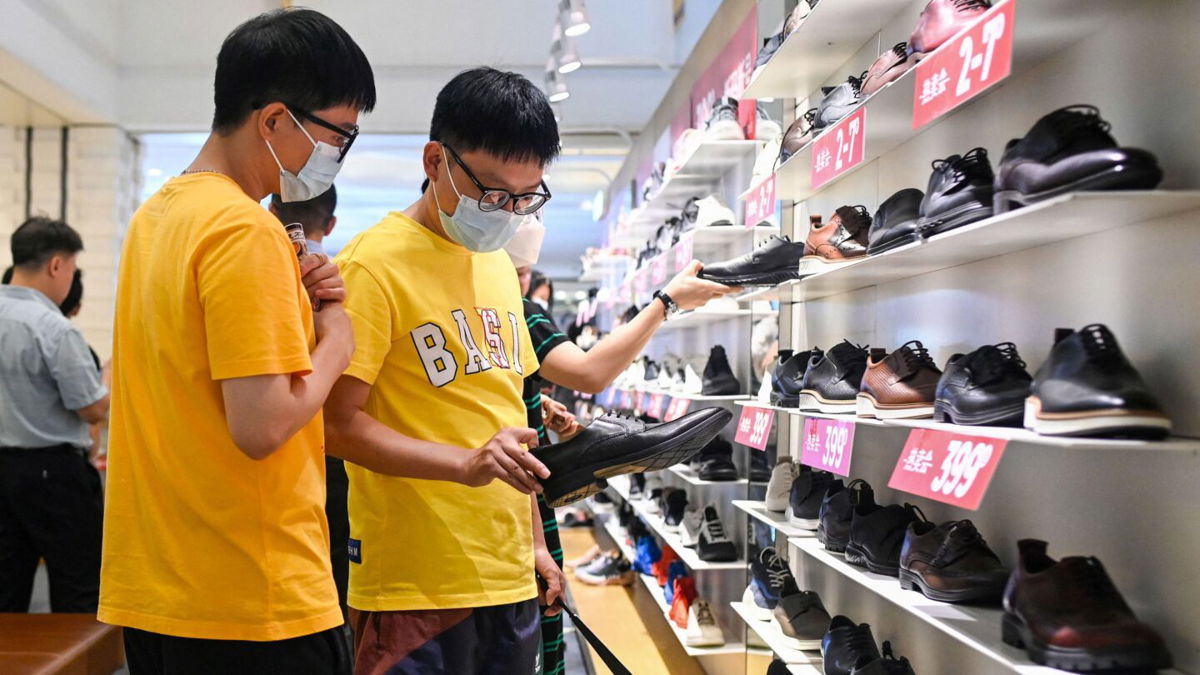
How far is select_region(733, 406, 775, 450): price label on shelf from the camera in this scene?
10.1ft

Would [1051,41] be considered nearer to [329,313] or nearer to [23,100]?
[329,313]

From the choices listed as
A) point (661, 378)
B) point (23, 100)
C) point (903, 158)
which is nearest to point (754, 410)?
point (903, 158)

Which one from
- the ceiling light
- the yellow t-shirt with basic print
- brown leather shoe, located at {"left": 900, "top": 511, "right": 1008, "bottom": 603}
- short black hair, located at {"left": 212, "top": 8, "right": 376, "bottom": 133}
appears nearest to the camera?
short black hair, located at {"left": 212, "top": 8, "right": 376, "bottom": 133}

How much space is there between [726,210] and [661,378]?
1392mm

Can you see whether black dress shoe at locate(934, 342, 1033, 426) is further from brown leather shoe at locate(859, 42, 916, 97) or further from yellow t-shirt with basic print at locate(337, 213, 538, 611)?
yellow t-shirt with basic print at locate(337, 213, 538, 611)

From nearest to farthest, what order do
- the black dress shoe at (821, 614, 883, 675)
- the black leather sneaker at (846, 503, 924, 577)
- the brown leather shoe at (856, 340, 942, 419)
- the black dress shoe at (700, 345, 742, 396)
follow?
the brown leather shoe at (856, 340, 942, 419) < the black leather sneaker at (846, 503, 924, 577) < the black dress shoe at (821, 614, 883, 675) < the black dress shoe at (700, 345, 742, 396)

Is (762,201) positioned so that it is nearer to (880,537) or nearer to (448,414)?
(880,537)

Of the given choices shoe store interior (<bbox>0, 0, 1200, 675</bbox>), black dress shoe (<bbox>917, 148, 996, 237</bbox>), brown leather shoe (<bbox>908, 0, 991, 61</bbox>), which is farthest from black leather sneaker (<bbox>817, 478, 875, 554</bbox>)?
brown leather shoe (<bbox>908, 0, 991, 61</bbox>)

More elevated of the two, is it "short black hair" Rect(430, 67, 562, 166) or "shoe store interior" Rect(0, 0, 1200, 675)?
"short black hair" Rect(430, 67, 562, 166)

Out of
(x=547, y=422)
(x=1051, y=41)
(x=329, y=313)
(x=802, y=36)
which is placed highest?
(x=802, y=36)

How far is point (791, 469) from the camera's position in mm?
3186

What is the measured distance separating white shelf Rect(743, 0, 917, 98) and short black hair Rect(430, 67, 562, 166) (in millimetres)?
1253

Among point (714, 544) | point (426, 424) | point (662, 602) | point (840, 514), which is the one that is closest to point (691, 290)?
point (840, 514)

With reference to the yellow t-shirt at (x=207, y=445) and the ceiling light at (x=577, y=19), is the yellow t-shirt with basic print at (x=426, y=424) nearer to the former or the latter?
the yellow t-shirt at (x=207, y=445)
